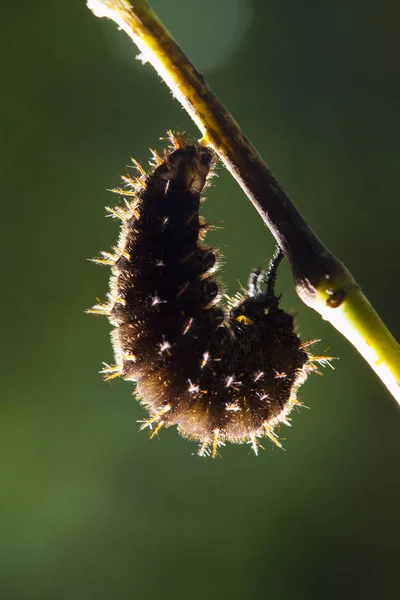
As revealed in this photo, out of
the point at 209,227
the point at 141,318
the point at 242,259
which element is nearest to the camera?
the point at 141,318

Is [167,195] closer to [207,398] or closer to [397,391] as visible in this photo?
[207,398]

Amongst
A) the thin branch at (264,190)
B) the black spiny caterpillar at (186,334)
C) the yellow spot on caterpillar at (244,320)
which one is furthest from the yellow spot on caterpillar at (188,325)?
the thin branch at (264,190)

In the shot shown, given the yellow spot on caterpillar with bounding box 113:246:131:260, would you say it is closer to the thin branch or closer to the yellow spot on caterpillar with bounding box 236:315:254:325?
the yellow spot on caterpillar with bounding box 236:315:254:325

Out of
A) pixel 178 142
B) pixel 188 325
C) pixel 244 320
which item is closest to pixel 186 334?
pixel 188 325

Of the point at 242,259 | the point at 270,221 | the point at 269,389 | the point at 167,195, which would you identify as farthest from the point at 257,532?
the point at 270,221

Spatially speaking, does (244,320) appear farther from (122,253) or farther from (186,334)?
(122,253)

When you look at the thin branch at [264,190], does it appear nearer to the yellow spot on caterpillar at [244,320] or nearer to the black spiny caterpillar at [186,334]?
the black spiny caterpillar at [186,334]
